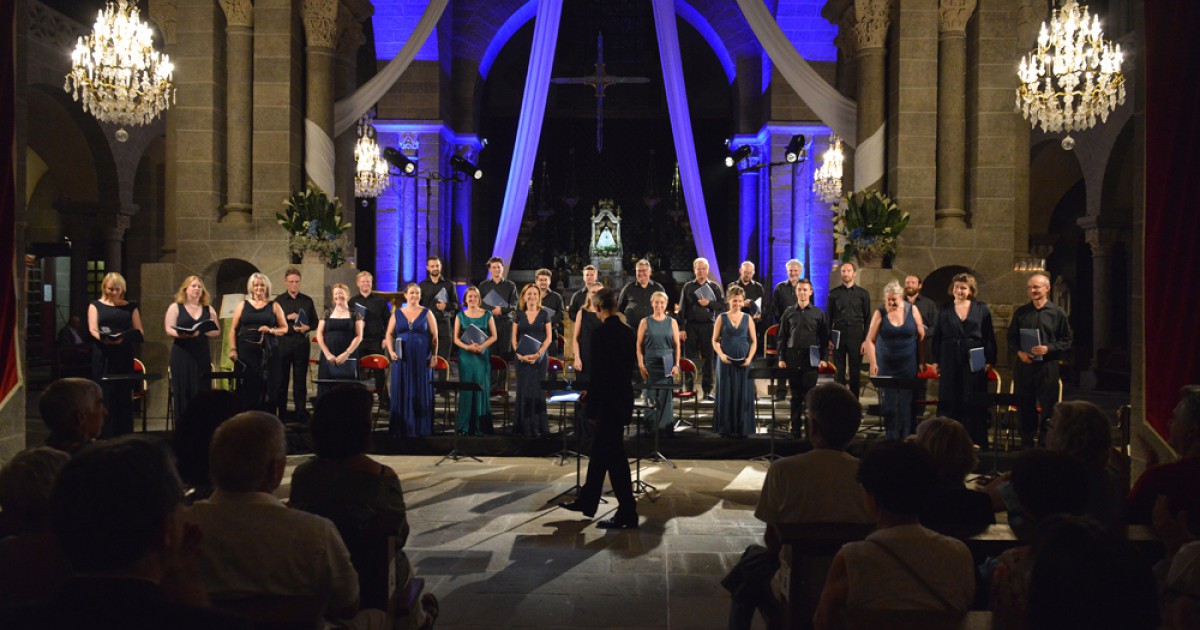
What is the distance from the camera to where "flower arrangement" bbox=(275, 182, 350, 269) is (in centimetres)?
930

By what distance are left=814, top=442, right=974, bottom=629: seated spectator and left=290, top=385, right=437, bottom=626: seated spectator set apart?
1260mm

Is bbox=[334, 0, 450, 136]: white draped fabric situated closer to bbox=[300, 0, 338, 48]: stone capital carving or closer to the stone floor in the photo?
bbox=[300, 0, 338, 48]: stone capital carving

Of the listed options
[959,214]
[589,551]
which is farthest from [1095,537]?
[959,214]

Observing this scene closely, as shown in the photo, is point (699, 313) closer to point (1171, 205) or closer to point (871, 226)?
point (871, 226)

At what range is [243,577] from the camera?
2.07m

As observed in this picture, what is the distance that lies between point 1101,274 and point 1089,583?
1503 centimetres

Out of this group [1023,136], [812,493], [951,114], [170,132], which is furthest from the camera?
[1023,136]

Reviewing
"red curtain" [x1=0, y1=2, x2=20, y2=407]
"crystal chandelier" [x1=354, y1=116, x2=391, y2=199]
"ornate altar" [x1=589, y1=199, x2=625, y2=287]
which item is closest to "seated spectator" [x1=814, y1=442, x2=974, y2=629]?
"red curtain" [x1=0, y1=2, x2=20, y2=407]

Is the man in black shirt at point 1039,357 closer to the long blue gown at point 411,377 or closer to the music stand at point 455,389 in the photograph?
the music stand at point 455,389

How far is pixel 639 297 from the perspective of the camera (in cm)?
908

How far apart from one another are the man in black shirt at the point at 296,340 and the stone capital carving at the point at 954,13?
22.8 feet

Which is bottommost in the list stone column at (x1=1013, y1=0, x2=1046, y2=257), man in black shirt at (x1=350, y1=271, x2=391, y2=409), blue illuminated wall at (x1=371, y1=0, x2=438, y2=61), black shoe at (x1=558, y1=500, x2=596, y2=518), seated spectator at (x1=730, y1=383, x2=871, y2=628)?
black shoe at (x1=558, y1=500, x2=596, y2=518)

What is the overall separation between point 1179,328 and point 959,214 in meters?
5.04

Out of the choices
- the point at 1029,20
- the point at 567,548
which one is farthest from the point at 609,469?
the point at 1029,20
